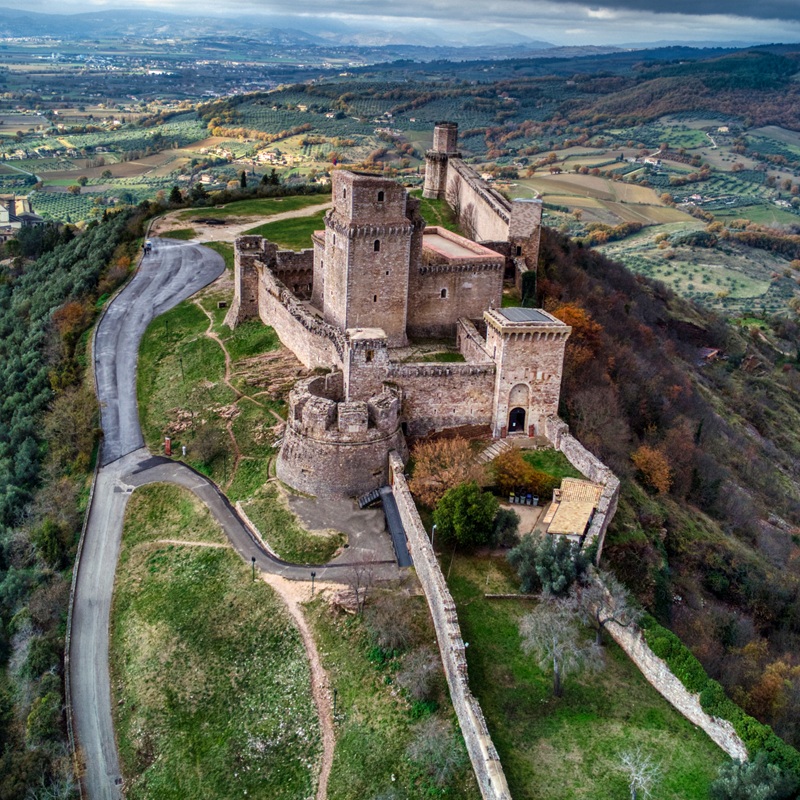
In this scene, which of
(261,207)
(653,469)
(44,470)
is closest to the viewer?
(653,469)

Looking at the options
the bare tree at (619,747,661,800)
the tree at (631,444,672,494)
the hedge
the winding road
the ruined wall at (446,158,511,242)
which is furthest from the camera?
the ruined wall at (446,158,511,242)

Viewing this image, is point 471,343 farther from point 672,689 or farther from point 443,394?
point 672,689

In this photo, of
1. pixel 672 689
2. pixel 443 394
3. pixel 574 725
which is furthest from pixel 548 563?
pixel 443 394

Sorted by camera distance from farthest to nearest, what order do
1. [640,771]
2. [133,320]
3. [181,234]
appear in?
[181,234] → [133,320] → [640,771]

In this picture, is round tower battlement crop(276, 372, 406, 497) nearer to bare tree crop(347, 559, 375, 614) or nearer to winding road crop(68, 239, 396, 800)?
winding road crop(68, 239, 396, 800)

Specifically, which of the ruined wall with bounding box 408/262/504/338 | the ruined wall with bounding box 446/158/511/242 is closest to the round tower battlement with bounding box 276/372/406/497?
the ruined wall with bounding box 408/262/504/338

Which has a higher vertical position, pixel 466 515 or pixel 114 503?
pixel 466 515

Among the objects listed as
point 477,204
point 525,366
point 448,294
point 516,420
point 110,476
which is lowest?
point 110,476
